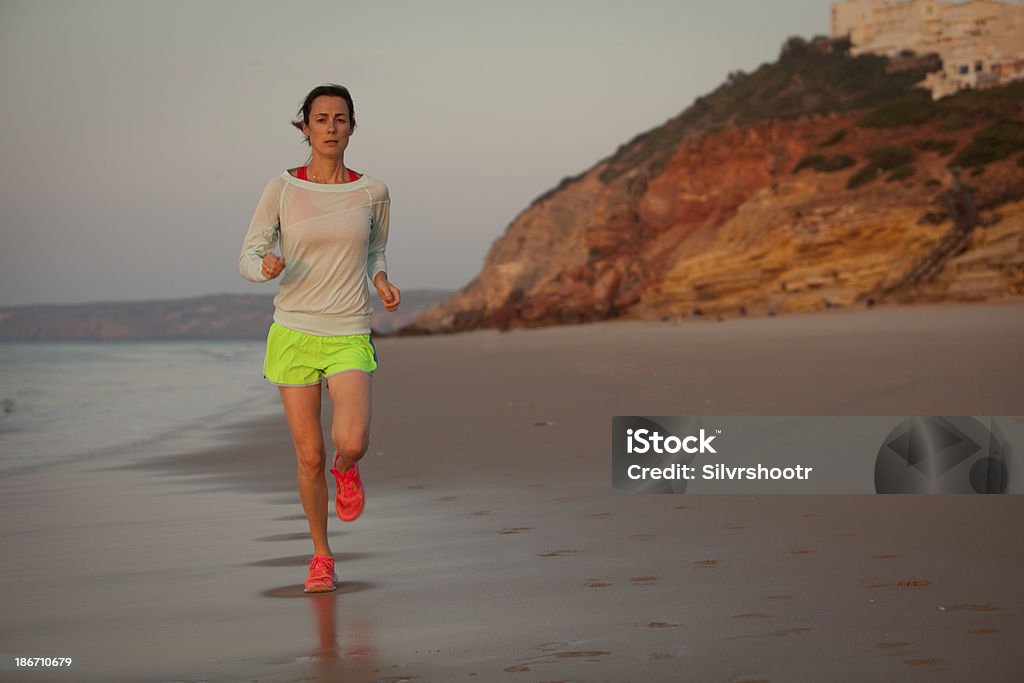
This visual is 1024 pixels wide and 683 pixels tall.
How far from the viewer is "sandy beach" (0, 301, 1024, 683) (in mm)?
3061

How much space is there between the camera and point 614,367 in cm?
1563

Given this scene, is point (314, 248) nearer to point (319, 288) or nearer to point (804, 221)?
point (319, 288)

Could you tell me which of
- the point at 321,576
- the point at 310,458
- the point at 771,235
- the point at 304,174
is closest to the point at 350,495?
the point at 310,458

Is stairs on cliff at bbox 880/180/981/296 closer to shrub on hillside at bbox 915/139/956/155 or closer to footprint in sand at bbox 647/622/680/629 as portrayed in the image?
shrub on hillside at bbox 915/139/956/155

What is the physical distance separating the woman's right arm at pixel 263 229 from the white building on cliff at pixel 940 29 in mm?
80703

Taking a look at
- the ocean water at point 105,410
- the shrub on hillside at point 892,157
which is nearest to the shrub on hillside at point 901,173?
the shrub on hillside at point 892,157

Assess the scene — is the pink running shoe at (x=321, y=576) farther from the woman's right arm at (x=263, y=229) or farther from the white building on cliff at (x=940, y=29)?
the white building on cliff at (x=940, y=29)

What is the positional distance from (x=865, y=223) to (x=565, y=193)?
1629 inches

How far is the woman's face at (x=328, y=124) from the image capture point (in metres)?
4.49

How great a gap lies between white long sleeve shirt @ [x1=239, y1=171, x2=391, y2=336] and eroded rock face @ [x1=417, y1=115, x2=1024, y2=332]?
23163mm

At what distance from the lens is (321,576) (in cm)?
417

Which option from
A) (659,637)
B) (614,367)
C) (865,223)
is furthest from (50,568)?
(865,223)

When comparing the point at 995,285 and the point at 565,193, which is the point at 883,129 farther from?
the point at 565,193

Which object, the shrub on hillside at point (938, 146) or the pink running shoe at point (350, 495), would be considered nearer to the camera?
the pink running shoe at point (350, 495)
